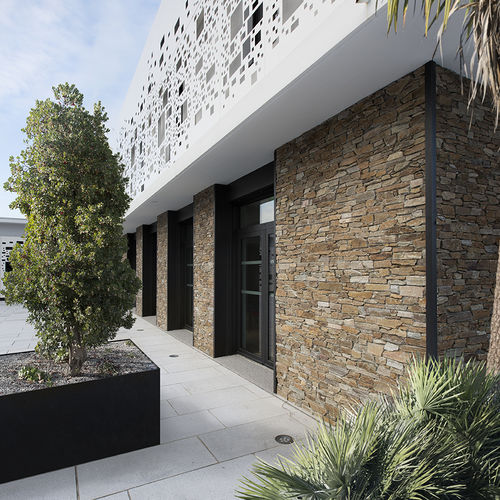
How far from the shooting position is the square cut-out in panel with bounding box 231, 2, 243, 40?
387 centimetres

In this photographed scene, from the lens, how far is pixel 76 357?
304 centimetres

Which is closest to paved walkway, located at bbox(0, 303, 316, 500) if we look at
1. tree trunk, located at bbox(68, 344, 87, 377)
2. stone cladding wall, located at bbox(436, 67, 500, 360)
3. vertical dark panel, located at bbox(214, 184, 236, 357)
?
tree trunk, located at bbox(68, 344, 87, 377)

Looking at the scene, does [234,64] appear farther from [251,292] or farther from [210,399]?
[210,399]

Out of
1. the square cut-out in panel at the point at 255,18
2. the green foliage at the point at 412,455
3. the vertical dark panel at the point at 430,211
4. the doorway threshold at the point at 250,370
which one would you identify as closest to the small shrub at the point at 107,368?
the green foliage at the point at 412,455

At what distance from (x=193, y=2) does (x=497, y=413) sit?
234 inches

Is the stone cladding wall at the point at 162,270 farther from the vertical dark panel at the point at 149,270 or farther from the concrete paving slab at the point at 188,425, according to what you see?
the concrete paving slab at the point at 188,425

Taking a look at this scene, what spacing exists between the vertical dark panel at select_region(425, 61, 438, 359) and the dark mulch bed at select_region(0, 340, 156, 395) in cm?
227

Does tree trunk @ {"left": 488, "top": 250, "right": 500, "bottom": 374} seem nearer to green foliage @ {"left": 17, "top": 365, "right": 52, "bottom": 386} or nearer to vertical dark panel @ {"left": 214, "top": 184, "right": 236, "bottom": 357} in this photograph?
green foliage @ {"left": 17, "top": 365, "right": 52, "bottom": 386}

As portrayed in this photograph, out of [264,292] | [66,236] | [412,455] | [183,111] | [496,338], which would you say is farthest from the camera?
[183,111]

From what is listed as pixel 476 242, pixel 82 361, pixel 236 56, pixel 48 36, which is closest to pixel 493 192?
pixel 476 242

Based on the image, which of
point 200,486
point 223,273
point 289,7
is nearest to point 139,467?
point 200,486

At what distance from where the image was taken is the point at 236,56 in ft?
12.8

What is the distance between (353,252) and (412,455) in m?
1.87

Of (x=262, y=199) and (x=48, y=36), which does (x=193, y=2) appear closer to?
→ (x=48, y=36)
